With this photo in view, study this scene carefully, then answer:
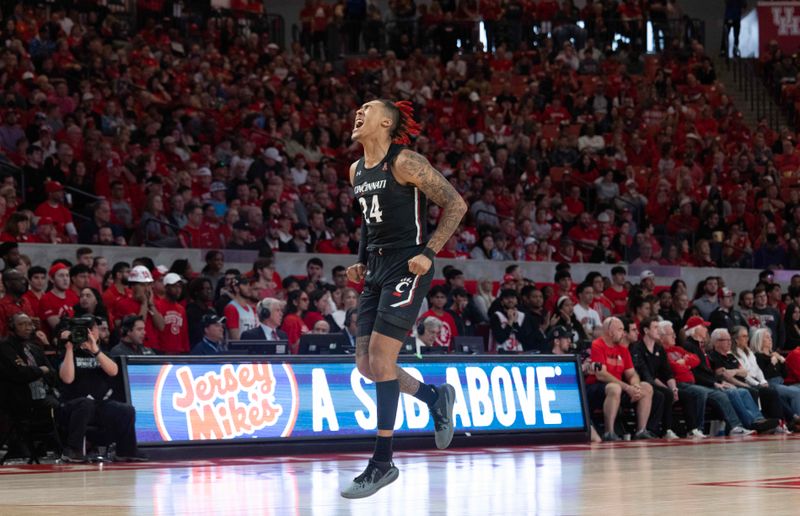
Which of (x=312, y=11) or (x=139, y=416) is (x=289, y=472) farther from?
(x=312, y=11)

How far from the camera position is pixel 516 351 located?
1712cm

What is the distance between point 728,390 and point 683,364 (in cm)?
76

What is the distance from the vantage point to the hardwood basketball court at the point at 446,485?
764cm

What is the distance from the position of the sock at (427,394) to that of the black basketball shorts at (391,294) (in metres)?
0.56

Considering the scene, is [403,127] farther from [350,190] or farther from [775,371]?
[350,190]

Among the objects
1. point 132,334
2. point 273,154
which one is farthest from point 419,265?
point 273,154

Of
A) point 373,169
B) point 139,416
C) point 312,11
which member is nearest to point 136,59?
point 312,11

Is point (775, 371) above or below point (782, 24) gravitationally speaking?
below

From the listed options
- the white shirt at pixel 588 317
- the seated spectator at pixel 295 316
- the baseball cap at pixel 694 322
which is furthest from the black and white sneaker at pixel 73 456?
the baseball cap at pixel 694 322

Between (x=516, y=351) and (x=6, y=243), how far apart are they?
6.48 m

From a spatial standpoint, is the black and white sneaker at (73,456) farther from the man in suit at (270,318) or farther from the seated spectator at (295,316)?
the seated spectator at (295,316)

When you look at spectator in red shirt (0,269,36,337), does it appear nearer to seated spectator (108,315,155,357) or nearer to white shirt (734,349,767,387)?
seated spectator (108,315,155,357)

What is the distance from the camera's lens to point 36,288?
47.5 ft

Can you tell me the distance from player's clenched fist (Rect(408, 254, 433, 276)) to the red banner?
28537mm
